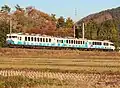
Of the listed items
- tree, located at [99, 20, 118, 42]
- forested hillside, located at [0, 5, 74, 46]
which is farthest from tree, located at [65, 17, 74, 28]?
tree, located at [99, 20, 118, 42]

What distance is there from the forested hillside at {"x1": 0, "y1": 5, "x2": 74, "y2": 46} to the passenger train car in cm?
1843

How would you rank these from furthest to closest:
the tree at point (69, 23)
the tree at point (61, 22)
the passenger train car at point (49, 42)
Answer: the tree at point (61, 22) < the tree at point (69, 23) < the passenger train car at point (49, 42)

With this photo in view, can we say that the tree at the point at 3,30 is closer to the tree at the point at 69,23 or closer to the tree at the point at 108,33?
the tree at the point at 108,33

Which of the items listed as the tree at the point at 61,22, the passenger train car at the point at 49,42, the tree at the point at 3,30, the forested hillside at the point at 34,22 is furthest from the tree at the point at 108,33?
the tree at the point at 3,30

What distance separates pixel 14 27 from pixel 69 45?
91.8ft

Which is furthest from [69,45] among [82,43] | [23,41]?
[23,41]

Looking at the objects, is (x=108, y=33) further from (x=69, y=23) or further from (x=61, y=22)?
(x=61, y=22)

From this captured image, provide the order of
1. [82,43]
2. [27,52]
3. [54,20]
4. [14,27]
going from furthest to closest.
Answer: [54,20], [14,27], [82,43], [27,52]

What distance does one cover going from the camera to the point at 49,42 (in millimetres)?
57625

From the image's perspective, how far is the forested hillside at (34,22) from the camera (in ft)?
287

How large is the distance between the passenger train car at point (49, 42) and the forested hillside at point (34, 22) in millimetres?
18432

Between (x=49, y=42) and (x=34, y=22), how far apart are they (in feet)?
138

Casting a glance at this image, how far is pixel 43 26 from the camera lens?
96688mm

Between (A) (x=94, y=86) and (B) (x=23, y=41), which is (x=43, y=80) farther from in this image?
(B) (x=23, y=41)
